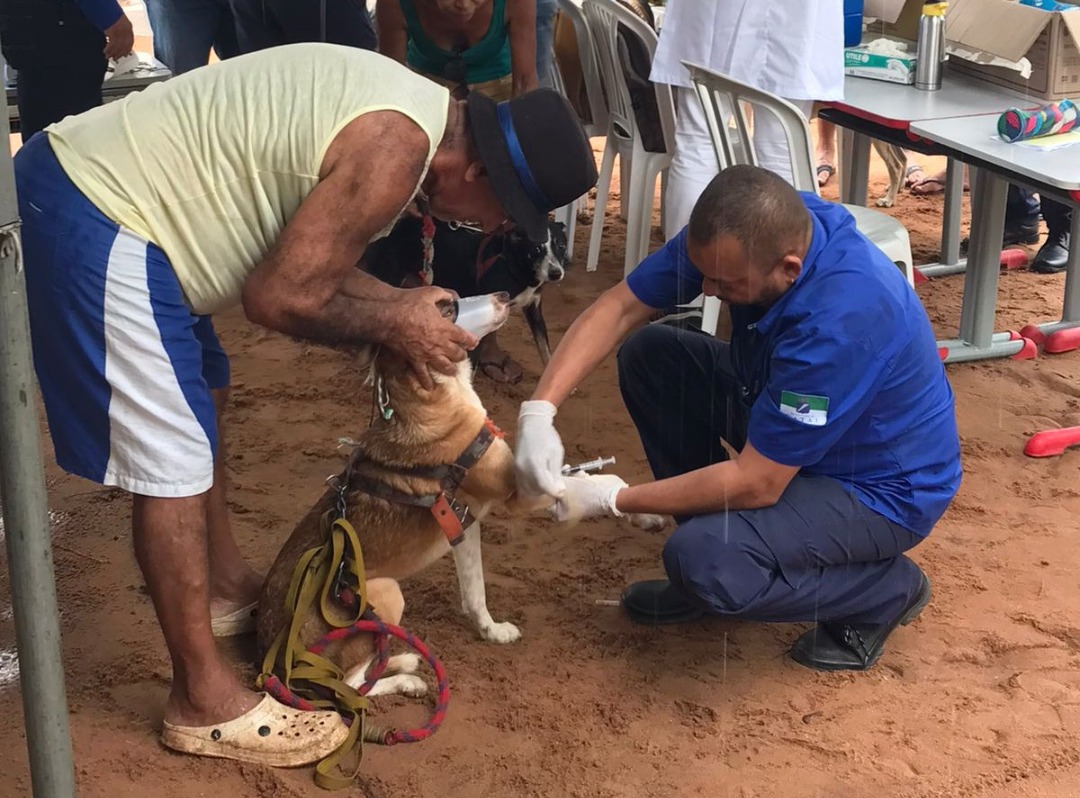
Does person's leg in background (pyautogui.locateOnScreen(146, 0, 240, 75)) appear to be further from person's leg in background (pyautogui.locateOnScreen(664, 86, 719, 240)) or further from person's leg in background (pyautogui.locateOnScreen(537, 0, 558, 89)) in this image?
person's leg in background (pyautogui.locateOnScreen(664, 86, 719, 240))

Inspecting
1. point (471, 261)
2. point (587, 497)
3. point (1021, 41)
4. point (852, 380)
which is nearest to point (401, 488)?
point (587, 497)

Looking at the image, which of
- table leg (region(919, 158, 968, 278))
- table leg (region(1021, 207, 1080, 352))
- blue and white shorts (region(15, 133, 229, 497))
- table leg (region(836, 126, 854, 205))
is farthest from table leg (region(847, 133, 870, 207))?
blue and white shorts (region(15, 133, 229, 497))

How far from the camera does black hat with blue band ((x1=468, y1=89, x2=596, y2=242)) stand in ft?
8.23

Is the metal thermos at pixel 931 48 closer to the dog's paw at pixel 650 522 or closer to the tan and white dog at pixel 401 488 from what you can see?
the dog's paw at pixel 650 522

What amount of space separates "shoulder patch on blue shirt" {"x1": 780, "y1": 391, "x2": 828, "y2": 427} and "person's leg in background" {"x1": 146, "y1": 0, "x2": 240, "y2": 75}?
13.1ft

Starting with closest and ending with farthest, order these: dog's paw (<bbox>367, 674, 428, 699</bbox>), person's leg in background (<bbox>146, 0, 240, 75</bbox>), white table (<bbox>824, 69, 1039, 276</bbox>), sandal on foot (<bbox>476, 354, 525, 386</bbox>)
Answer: dog's paw (<bbox>367, 674, 428, 699</bbox>), white table (<bbox>824, 69, 1039, 276</bbox>), sandal on foot (<bbox>476, 354, 525, 386</bbox>), person's leg in background (<bbox>146, 0, 240, 75</bbox>)

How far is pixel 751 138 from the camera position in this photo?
460 centimetres

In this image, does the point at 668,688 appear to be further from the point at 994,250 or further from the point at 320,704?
the point at 994,250

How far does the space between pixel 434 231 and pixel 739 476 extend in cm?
221

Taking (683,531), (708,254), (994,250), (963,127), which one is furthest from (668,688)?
(994,250)

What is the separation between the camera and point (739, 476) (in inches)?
110

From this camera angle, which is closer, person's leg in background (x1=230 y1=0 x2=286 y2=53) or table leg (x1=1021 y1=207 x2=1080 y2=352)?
table leg (x1=1021 y1=207 x2=1080 y2=352)

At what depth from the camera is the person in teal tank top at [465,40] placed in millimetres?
4914

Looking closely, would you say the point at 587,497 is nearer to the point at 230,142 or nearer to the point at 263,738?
the point at 263,738
